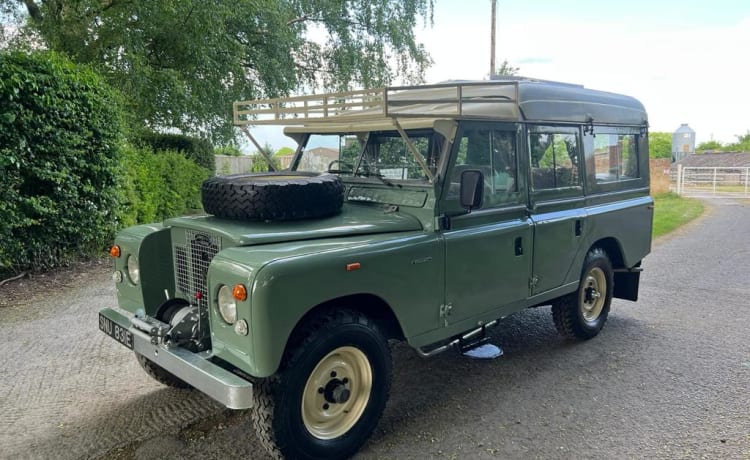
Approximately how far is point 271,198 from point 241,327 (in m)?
0.93

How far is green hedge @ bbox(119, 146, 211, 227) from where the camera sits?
9.18m

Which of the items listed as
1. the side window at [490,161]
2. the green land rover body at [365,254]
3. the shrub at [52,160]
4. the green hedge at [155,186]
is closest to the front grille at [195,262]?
the green land rover body at [365,254]

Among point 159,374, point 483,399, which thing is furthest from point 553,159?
point 159,374

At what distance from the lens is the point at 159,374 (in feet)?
13.9

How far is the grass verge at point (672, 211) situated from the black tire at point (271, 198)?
10.8 metres

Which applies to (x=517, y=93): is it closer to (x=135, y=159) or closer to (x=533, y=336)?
(x=533, y=336)

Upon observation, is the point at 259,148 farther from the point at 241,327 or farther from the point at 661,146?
the point at 661,146

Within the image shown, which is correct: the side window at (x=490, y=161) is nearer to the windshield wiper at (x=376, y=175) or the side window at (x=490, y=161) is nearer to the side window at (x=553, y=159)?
the side window at (x=553, y=159)

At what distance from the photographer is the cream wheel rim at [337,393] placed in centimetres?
331

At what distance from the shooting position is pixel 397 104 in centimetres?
353

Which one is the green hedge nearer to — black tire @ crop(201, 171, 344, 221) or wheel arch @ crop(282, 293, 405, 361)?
black tire @ crop(201, 171, 344, 221)

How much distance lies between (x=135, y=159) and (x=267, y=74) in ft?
15.5

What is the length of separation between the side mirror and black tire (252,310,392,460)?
104cm

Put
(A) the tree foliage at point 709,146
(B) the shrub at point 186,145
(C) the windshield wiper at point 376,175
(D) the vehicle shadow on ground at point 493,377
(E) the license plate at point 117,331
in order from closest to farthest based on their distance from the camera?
(E) the license plate at point 117,331 < (D) the vehicle shadow on ground at point 493,377 < (C) the windshield wiper at point 376,175 < (B) the shrub at point 186,145 < (A) the tree foliage at point 709,146
